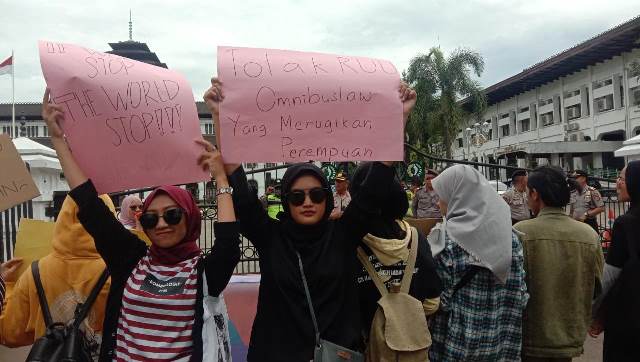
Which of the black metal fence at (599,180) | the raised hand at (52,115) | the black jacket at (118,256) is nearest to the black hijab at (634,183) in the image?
the black metal fence at (599,180)

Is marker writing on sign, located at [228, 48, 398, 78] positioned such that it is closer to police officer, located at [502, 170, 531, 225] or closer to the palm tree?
police officer, located at [502, 170, 531, 225]

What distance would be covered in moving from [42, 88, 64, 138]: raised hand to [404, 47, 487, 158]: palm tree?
24.7m

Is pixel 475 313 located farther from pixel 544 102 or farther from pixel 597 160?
pixel 544 102

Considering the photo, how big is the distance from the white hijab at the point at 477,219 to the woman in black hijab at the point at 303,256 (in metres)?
0.47

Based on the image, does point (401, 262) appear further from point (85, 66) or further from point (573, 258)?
point (85, 66)

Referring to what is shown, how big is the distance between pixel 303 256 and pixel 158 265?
60cm

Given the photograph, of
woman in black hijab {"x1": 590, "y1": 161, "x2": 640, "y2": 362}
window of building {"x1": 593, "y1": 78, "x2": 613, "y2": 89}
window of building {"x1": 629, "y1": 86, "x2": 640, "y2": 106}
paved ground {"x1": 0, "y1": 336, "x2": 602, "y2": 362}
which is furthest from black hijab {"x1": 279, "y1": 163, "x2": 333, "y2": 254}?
window of building {"x1": 593, "y1": 78, "x2": 613, "y2": 89}

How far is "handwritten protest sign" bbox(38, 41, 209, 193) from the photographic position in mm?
2105

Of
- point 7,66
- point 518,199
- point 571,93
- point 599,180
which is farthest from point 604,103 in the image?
point 7,66

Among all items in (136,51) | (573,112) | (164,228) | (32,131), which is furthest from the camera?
(32,131)

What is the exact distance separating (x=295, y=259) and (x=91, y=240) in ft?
3.01

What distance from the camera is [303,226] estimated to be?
221 centimetres

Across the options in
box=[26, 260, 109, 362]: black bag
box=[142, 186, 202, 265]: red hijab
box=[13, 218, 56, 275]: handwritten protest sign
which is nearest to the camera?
box=[26, 260, 109, 362]: black bag

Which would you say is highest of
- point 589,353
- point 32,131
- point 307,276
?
point 32,131
